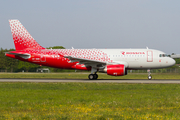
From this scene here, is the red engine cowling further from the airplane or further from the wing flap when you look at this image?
the wing flap

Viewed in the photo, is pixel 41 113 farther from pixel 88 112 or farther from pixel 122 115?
pixel 122 115

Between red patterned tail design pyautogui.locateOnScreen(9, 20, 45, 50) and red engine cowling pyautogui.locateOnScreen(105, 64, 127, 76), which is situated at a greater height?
red patterned tail design pyautogui.locateOnScreen(9, 20, 45, 50)

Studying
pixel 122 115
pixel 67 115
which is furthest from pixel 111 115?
pixel 67 115

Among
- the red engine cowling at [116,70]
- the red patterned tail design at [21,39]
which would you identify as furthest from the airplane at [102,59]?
the red patterned tail design at [21,39]

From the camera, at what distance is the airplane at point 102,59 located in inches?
1145

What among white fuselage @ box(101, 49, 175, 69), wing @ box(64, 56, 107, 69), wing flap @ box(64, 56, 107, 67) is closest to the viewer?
wing flap @ box(64, 56, 107, 67)

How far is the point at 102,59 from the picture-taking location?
99.1 feet

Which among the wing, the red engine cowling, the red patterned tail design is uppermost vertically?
the red patterned tail design

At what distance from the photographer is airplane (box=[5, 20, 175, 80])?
95.4 ft

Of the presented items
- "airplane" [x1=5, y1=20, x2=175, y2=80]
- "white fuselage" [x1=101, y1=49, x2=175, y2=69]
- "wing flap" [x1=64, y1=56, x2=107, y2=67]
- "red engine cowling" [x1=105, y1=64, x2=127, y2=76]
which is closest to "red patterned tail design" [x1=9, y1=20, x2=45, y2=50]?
"airplane" [x1=5, y1=20, x2=175, y2=80]

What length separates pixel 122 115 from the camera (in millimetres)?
8727

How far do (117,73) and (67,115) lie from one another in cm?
1953

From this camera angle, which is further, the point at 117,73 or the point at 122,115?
the point at 117,73

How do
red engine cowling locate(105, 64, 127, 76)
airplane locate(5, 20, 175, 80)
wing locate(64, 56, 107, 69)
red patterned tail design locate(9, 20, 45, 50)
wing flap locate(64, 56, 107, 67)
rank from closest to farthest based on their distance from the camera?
1. red engine cowling locate(105, 64, 127, 76)
2. wing flap locate(64, 56, 107, 67)
3. wing locate(64, 56, 107, 69)
4. airplane locate(5, 20, 175, 80)
5. red patterned tail design locate(9, 20, 45, 50)
